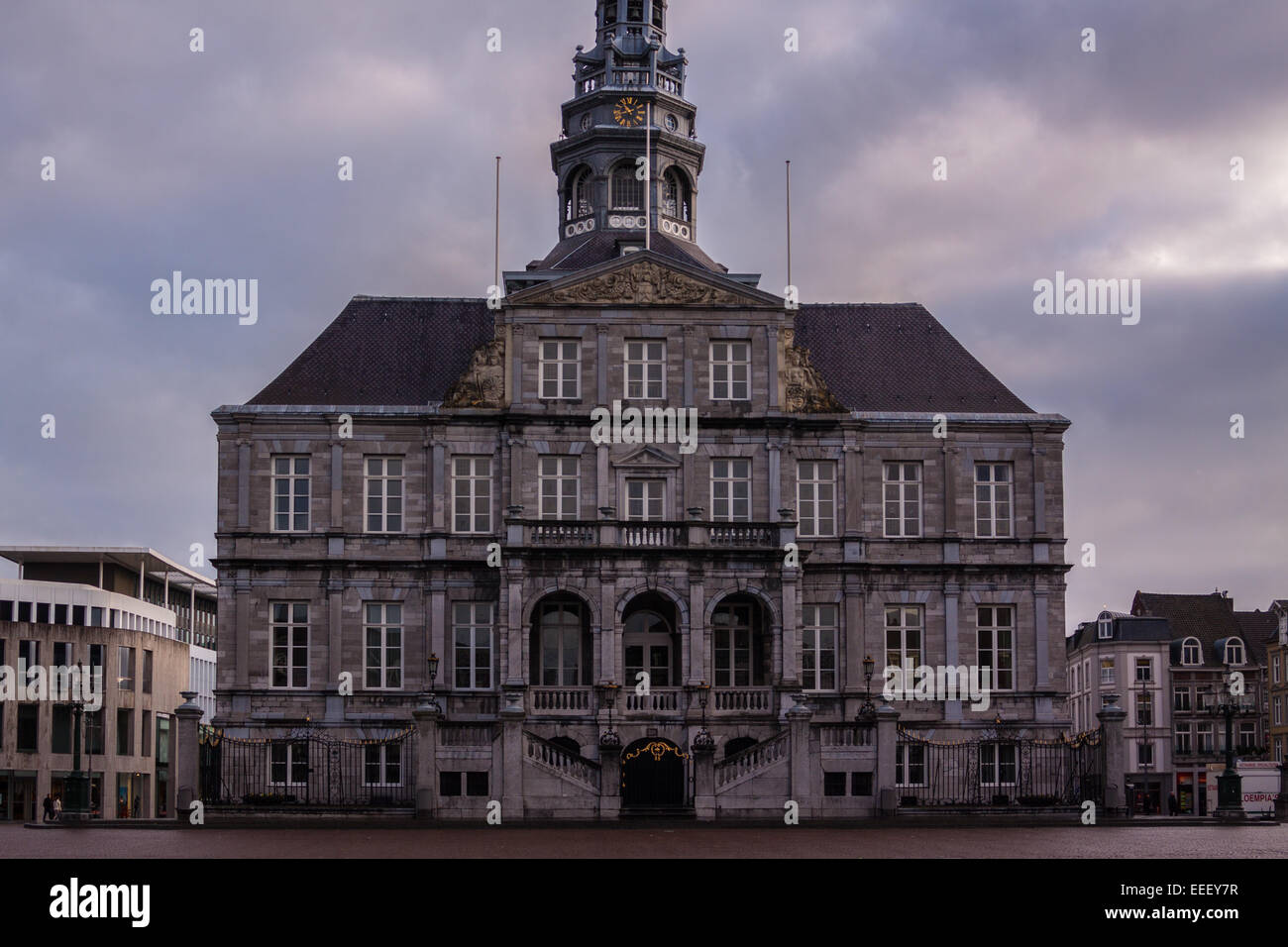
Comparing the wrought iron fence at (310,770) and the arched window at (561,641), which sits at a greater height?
the arched window at (561,641)

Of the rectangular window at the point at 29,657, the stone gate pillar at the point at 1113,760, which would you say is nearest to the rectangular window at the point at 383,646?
the stone gate pillar at the point at 1113,760

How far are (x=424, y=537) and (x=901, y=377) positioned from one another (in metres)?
17.8

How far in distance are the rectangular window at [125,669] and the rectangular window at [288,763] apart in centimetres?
3926

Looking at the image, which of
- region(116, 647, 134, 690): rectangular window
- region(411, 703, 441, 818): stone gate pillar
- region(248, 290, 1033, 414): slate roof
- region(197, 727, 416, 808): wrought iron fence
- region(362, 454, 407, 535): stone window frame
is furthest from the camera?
region(116, 647, 134, 690): rectangular window

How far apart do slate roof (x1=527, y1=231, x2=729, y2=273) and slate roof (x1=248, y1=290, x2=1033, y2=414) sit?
3560 mm

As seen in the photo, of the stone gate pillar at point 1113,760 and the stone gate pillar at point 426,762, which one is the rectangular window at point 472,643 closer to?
the stone gate pillar at point 426,762

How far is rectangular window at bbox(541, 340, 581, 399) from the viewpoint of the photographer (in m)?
61.9

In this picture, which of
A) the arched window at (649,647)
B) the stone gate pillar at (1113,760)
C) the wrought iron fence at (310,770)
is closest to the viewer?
the stone gate pillar at (1113,760)

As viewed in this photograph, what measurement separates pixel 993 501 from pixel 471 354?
1870cm

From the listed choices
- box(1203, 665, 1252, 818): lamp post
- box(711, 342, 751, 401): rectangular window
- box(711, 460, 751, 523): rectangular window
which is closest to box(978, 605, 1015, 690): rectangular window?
box(1203, 665, 1252, 818): lamp post

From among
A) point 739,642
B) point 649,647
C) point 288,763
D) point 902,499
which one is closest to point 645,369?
point 649,647

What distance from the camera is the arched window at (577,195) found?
2844 inches

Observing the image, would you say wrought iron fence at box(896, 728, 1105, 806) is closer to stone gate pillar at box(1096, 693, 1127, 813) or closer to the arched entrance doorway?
stone gate pillar at box(1096, 693, 1127, 813)
